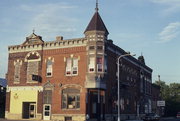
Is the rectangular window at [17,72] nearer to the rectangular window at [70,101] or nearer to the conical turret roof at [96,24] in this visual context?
the rectangular window at [70,101]

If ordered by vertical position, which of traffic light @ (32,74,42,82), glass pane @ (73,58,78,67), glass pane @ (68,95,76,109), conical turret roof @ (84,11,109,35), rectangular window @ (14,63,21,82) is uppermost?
conical turret roof @ (84,11,109,35)

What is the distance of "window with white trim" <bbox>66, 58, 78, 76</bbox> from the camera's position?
42219mm

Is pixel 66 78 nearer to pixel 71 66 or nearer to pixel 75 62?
pixel 71 66

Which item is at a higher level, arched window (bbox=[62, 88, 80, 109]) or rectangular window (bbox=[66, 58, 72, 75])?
rectangular window (bbox=[66, 58, 72, 75])

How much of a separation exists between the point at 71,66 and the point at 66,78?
1.84 m

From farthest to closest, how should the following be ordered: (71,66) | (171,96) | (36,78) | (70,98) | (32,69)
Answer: (171,96)
(32,69)
(36,78)
(71,66)
(70,98)

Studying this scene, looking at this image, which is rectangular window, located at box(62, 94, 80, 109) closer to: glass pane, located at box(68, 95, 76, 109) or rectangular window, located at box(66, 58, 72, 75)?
glass pane, located at box(68, 95, 76, 109)

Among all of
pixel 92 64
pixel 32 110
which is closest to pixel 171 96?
pixel 32 110

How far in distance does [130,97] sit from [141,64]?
34.2 ft

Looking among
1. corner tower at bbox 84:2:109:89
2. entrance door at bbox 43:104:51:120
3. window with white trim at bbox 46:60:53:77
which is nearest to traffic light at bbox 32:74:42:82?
window with white trim at bbox 46:60:53:77

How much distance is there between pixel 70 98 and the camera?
41719mm

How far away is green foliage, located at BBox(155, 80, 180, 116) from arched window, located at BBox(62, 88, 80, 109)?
51.1 m

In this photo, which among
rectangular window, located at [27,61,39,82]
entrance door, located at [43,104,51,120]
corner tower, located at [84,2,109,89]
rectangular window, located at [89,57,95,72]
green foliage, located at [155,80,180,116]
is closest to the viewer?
corner tower, located at [84,2,109,89]

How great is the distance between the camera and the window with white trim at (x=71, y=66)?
1662 inches
